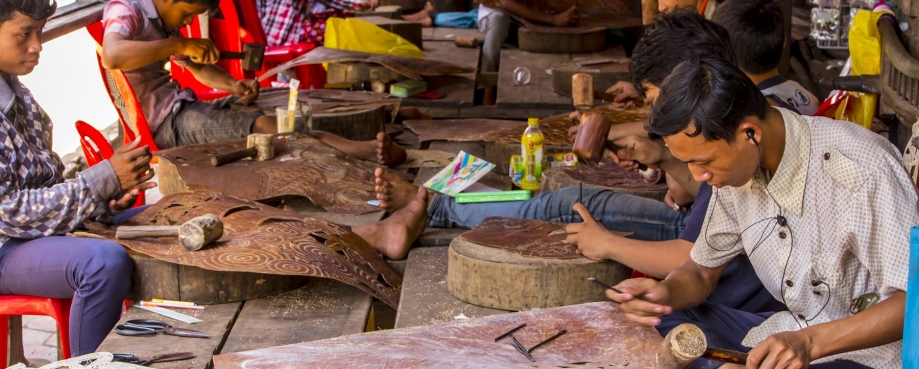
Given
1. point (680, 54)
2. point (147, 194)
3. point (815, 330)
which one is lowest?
point (147, 194)

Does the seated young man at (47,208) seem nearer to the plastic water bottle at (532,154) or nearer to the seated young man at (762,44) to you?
the plastic water bottle at (532,154)

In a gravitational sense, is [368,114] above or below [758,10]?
below

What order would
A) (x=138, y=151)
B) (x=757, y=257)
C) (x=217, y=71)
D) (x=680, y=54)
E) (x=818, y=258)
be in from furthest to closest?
(x=217, y=71), (x=138, y=151), (x=680, y=54), (x=757, y=257), (x=818, y=258)

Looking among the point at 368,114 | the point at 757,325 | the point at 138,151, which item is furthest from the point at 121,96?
the point at 757,325

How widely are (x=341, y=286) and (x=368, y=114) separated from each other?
209 cm

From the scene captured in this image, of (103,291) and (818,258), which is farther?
(103,291)

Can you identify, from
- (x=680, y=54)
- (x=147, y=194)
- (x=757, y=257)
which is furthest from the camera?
(x=147, y=194)

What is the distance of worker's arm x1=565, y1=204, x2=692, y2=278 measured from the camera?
281cm

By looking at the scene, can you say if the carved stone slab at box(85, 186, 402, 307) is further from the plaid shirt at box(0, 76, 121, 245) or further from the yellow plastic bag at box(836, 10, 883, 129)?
the yellow plastic bag at box(836, 10, 883, 129)

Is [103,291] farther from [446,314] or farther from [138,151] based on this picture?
[446,314]

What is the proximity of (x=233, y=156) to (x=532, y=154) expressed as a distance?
144cm

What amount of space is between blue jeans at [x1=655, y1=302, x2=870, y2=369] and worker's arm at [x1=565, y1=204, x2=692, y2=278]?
18 centimetres

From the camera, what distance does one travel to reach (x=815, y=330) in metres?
2.12


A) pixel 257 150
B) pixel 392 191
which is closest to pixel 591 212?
pixel 392 191
